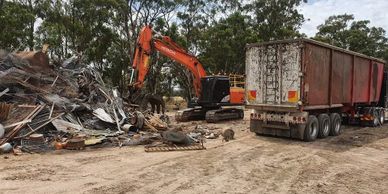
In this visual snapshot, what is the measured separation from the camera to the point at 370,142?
14883 millimetres

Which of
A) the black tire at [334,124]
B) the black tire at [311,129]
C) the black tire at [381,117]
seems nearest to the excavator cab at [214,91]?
the black tire at [334,124]

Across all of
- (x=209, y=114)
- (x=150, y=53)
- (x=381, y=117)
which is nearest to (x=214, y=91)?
(x=209, y=114)

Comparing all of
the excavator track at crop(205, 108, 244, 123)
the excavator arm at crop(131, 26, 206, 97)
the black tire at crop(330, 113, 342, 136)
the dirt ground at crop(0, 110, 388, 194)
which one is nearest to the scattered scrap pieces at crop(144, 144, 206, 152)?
the dirt ground at crop(0, 110, 388, 194)

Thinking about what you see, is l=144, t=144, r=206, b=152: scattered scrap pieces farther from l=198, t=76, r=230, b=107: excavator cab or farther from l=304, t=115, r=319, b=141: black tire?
l=198, t=76, r=230, b=107: excavator cab

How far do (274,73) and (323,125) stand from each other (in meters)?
2.68

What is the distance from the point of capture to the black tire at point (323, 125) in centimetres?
1507

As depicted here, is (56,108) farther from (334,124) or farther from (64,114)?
(334,124)

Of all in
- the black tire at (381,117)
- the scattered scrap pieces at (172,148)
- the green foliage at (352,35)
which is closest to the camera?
the scattered scrap pieces at (172,148)

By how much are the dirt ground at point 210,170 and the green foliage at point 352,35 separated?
46.8 metres

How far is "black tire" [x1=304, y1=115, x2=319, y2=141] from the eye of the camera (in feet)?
46.8

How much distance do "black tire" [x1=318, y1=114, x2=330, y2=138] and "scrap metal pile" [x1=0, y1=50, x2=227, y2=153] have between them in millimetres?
3869

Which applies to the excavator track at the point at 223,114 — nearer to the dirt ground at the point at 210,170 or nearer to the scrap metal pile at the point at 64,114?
the scrap metal pile at the point at 64,114

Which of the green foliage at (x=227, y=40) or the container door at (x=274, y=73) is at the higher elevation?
the green foliage at (x=227, y=40)

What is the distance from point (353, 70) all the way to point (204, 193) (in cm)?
1144
